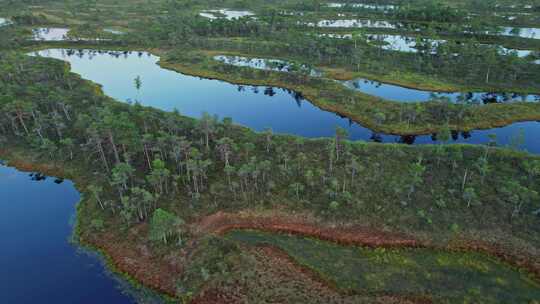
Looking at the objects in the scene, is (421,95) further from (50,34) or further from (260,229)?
(50,34)

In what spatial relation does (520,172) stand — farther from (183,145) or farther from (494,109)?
(183,145)

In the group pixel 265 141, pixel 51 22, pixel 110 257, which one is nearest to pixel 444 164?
pixel 265 141

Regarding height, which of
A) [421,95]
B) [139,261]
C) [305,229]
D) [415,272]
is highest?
[421,95]

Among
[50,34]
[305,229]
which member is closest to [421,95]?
[305,229]

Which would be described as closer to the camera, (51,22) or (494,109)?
(494,109)

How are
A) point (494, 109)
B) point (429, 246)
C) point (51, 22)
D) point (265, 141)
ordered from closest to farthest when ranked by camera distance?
1. point (429, 246)
2. point (265, 141)
3. point (494, 109)
4. point (51, 22)

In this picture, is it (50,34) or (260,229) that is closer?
(260,229)

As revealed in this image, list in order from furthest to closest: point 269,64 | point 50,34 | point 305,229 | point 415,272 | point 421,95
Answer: point 50,34 < point 269,64 < point 421,95 < point 305,229 < point 415,272

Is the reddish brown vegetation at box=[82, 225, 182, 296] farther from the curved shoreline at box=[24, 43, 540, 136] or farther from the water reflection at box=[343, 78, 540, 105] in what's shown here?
the water reflection at box=[343, 78, 540, 105]

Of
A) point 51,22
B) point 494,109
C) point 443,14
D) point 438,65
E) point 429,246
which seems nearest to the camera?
point 429,246
